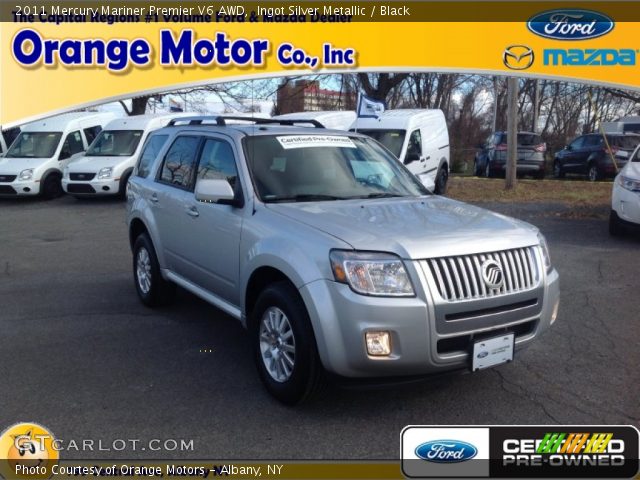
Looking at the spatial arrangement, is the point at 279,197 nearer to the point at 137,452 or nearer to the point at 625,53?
the point at 137,452

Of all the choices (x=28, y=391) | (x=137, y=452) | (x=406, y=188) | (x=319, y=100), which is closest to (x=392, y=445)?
(x=137, y=452)

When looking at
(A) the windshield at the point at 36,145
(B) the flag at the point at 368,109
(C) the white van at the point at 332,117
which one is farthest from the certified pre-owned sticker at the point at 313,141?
(A) the windshield at the point at 36,145

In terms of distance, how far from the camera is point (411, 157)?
14.0 meters

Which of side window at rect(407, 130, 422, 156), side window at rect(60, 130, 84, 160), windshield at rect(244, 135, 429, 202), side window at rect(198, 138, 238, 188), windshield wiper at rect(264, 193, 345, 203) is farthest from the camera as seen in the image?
side window at rect(60, 130, 84, 160)

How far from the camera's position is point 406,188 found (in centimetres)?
489

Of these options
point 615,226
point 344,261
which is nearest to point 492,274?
point 344,261

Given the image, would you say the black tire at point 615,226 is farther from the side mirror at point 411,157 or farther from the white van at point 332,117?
the white van at point 332,117

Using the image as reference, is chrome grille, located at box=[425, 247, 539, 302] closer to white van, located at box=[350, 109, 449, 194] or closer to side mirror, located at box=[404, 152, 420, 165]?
white van, located at box=[350, 109, 449, 194]

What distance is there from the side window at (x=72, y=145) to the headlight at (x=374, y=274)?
51.0 ft

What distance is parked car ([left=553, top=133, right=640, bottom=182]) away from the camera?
739 inches

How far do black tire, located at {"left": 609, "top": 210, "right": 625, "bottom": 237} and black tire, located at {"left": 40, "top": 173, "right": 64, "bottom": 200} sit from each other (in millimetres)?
13648

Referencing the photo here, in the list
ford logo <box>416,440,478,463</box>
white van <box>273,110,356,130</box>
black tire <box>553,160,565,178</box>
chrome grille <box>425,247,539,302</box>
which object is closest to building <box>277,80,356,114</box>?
white van <box>273,110,356,130</box>

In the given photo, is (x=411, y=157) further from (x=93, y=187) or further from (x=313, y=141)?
(x=313, y=141)

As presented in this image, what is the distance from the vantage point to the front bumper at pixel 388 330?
10.8 feet
